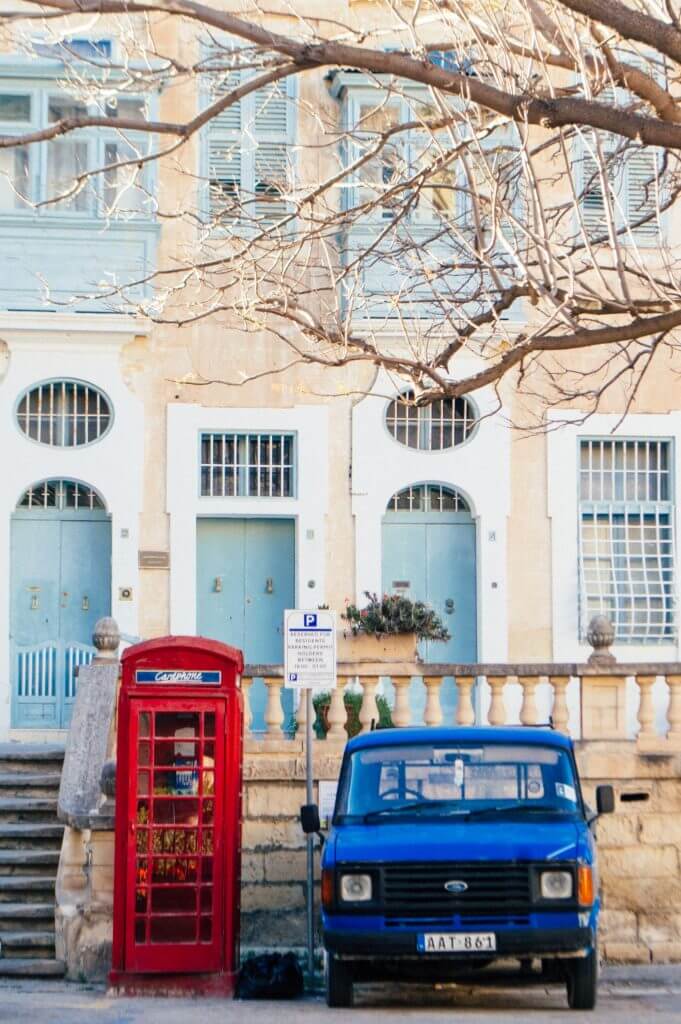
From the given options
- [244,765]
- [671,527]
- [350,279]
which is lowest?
[244,765]

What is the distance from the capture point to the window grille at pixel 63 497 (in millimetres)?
21328

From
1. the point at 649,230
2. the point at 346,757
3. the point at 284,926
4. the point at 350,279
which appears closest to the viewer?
the point at 346,757

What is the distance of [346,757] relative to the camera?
41.3 ft

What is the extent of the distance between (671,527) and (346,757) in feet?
33.7

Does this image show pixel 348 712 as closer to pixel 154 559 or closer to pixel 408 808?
pixel 154 559

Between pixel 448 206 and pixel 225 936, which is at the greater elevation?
pixel 448 206

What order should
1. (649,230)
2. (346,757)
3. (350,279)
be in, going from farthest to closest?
(649,230)
(350,279)
(346,757)

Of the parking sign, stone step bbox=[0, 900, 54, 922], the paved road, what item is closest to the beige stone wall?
the paved road

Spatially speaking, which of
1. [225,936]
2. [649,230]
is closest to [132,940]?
[225,936]

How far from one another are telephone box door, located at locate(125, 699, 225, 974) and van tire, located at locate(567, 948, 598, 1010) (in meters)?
2.70

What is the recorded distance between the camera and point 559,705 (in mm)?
15297

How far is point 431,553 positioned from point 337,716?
6662 mm

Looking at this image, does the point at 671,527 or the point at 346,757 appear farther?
→ the point at 671,527

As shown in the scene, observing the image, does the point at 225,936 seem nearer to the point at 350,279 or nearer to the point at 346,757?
the point at 346,757
